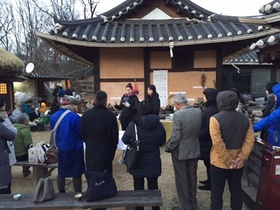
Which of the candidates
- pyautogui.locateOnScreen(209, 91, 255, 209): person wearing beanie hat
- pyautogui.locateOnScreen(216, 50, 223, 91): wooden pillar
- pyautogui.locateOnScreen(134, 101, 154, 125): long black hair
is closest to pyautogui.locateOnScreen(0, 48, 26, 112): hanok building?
pyautogui.locateOnScreen(216, 50, 223, 91): wooden pillar

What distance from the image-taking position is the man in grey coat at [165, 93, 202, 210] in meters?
3.22

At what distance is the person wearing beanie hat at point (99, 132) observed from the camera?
3201 millimetres

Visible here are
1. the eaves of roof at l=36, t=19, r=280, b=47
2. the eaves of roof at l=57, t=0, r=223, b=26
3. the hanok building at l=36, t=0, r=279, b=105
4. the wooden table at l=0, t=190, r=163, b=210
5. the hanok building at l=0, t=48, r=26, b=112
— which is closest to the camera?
the wooden table at l=0, t=190, r=163, b=210

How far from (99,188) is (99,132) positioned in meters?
0.74

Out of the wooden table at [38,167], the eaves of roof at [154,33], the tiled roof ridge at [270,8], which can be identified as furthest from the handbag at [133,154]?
the eaves of roof at [154,33]

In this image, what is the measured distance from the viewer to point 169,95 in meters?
7.47

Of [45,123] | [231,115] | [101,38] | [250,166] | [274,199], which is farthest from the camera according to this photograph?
[45,123]

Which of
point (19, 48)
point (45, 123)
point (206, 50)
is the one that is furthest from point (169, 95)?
point (19, 48)

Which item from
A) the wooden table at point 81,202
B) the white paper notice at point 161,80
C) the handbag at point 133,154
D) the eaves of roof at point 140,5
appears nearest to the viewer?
the wooden table at point 81,202

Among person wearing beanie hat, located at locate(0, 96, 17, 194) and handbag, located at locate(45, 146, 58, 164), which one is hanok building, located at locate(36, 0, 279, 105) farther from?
person wearing beanie hat, located at locate(0, 96, 17, 194)

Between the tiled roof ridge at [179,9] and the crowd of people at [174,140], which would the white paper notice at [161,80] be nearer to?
the tiled roof ridge at [179,9]

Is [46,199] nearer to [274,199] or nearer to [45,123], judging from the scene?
[274,199]

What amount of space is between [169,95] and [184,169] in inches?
167

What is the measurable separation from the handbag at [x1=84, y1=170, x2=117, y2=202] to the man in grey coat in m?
0.97
